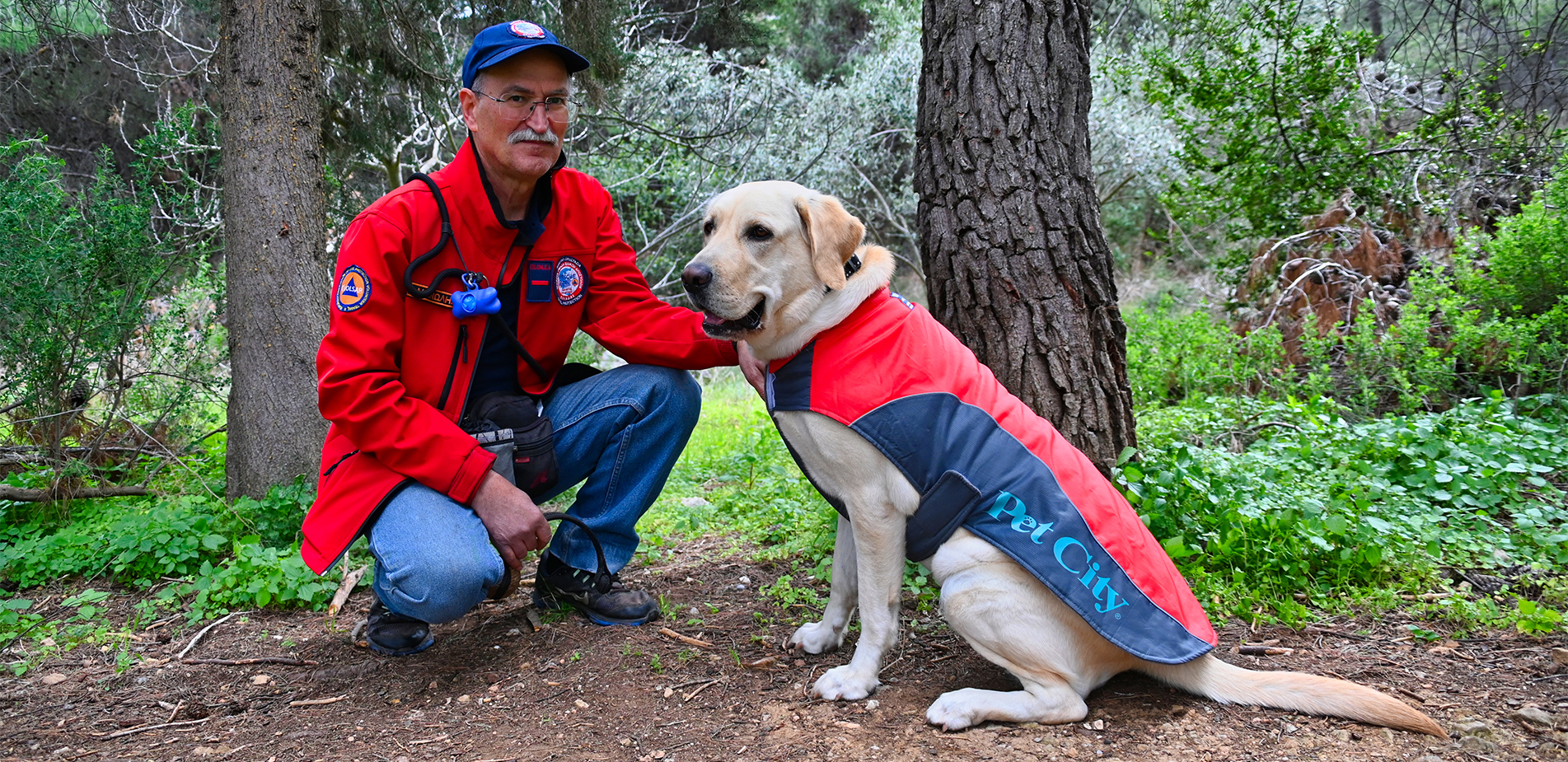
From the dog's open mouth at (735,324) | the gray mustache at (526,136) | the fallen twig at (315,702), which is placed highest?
the gray mustache at (526,136)

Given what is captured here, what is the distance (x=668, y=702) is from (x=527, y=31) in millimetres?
2109

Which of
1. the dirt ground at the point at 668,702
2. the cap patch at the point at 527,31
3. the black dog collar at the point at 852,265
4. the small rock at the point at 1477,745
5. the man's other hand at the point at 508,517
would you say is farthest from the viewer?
the cap patch at the point at 527,31

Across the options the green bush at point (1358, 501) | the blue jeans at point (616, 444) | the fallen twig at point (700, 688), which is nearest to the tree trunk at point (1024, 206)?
the green bush at point (1358, 501)

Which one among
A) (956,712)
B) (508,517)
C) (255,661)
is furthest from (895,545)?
(255,661)

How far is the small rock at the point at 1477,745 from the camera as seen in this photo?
2.04m

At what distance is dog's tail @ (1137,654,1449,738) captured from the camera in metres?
2.11

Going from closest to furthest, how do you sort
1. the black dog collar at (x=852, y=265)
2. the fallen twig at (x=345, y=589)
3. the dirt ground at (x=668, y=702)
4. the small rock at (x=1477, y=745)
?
the small rock at (x=1477, y=745) < the dirt ground at (x=668, y=702) < the black dog collar at (x=852, y=265) < the fallen twig at (x=345, y=589)

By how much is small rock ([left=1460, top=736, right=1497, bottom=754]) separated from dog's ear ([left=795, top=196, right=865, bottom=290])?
1.87m

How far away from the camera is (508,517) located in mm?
2645

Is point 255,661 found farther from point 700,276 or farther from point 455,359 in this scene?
point 700,276

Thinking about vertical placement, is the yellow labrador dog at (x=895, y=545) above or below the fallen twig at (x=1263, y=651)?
above

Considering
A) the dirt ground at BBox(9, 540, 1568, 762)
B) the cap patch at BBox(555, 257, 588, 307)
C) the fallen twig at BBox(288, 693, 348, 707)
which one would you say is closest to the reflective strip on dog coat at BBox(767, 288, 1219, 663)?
the dirt ground at BBox(9, 540, 1568, 762)

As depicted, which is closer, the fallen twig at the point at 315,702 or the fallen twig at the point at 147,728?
the fallen twig at the point at 147,728

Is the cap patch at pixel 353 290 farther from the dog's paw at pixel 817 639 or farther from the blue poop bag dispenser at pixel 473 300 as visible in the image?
the dog's paw at pixel 817 639
